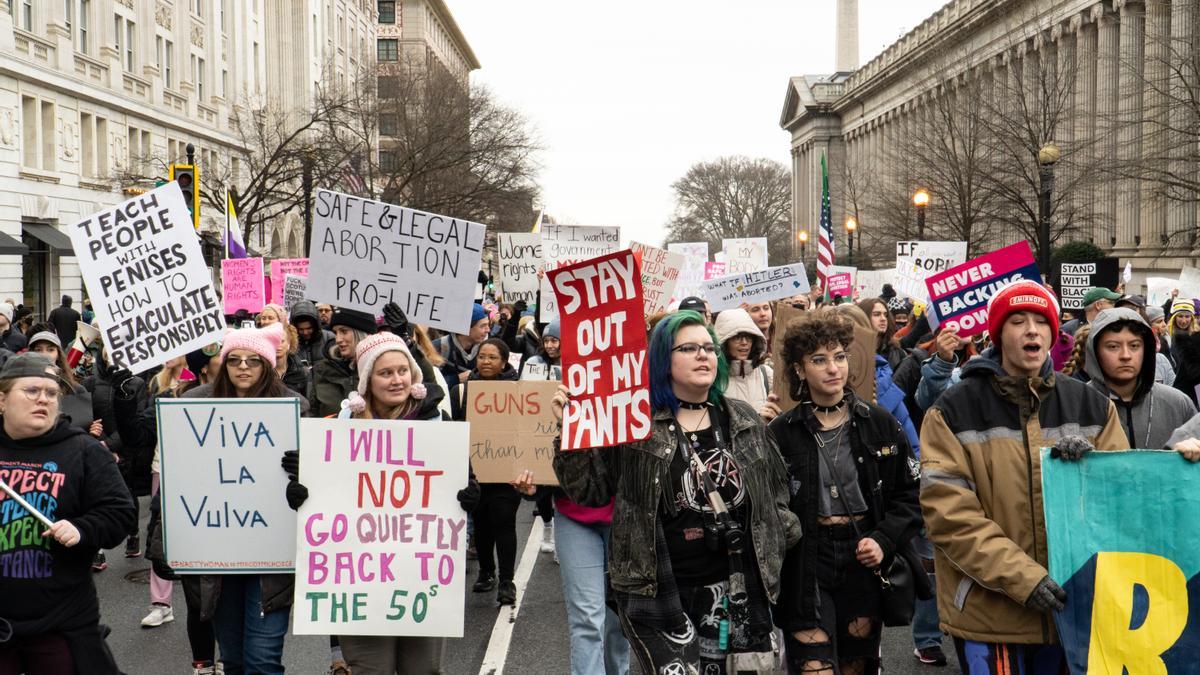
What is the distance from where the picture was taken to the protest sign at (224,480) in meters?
5.57

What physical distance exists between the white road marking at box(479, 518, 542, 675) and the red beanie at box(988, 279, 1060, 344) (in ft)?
12.1

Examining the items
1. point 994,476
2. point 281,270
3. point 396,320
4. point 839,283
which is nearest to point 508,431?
point 396,320

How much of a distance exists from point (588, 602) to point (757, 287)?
26.7 ft

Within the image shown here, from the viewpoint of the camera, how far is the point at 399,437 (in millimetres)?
5289

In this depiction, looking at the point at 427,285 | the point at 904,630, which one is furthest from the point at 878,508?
the point at 427,285

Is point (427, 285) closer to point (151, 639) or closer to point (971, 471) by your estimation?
point (151, 639)

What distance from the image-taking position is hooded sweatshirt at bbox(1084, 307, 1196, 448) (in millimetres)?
5297

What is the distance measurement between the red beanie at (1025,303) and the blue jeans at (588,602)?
→ 2.37 m

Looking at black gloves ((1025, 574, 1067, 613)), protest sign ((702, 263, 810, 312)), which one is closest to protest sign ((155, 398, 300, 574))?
black gloves ((1025, 574, 1067, 613))

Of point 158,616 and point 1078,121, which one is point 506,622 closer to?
point 158,616

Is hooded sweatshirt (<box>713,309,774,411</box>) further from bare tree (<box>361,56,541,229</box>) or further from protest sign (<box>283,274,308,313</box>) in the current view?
bare tree (<box>361,56,541,229</box>)

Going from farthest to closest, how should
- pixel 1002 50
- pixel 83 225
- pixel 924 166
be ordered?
pixel 1002 50
pixel 924 166
pixel 83 225

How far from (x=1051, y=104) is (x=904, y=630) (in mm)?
33459

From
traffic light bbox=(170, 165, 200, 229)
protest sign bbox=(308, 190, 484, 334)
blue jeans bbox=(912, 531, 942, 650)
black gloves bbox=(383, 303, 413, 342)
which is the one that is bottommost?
blue jeans bbox=(912, 531, 942, 650)
